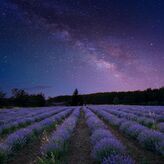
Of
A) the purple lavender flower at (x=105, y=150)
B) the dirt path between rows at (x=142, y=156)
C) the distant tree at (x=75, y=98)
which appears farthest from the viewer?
the distant tree at (x=75, y=98)

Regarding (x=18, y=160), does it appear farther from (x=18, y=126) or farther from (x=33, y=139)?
(x=18, y=126)

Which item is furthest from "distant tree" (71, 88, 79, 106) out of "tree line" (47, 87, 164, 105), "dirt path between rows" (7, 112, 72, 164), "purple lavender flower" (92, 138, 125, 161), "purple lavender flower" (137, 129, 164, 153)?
"purple lavender flower" (92, 138, 125, 161)

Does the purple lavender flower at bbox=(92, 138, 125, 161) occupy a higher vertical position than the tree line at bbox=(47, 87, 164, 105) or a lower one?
lower

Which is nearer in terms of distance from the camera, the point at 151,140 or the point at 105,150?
the point at 105,150

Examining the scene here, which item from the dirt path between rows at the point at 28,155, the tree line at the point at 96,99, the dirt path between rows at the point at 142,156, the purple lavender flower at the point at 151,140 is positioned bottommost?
the dirt path between rows at the point at 28,155

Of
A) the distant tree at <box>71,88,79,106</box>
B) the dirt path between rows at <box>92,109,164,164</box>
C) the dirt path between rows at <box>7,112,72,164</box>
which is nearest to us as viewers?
the dirt path between rows at <box>92,109,164,164</box>

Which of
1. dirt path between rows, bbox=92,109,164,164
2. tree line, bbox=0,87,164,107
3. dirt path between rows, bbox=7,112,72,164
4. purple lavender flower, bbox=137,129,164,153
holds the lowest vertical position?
dirt path between rows, bbox=7,112,72,164

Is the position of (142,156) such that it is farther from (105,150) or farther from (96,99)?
(96,99)

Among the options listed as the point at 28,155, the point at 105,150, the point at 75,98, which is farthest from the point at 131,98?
the point at 105,150

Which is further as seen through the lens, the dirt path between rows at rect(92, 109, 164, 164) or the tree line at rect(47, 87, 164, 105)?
the tree line at rect(47, 87, 164, 105)

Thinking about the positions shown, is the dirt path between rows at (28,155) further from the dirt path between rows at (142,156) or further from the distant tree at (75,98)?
the distant tree at (75,98)

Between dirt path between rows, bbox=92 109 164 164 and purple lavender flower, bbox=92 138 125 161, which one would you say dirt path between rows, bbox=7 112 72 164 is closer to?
purple lavender flower, bbox=92 138 125 161

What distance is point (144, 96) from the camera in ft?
190

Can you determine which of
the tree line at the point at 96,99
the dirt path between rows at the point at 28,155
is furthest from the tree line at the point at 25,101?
the dirt path between rows at the point at 28,155
